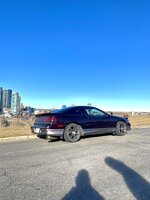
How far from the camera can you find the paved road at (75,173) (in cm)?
461

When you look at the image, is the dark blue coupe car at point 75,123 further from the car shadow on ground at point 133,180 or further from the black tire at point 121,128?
the car shadow on ground at point 133,180

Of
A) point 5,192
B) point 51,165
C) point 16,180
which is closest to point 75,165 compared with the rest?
point 51,165

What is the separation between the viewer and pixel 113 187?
4949 millimetres

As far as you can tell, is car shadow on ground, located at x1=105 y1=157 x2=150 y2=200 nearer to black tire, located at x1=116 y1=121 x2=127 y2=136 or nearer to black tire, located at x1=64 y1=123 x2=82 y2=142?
black tire, located at x1=64 y1=123 x2=82 y2=142

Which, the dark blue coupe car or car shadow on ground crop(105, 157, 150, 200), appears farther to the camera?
the dark blue coupe car

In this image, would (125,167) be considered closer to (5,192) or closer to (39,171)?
(39,171)

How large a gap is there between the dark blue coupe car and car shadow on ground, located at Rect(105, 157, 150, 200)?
12.8 ft

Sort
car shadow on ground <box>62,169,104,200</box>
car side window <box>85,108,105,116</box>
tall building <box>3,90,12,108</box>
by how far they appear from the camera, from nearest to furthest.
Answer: car shadow on ground <box>62,169,104,200</box> → car side window <box>85,108,105,116</box> → tall building <box>3,90,12,108</box>

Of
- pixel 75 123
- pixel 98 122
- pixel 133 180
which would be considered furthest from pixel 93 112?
pixel 133 180

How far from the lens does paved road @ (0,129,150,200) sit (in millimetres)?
4605

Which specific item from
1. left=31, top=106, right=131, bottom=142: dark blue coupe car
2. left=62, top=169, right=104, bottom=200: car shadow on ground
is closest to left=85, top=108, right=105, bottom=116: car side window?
left=31, top=106, right=131, bottom=142: dark blue coupe car

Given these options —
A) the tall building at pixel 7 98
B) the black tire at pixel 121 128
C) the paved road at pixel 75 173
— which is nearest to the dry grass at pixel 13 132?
the paved road at pixel 75 173

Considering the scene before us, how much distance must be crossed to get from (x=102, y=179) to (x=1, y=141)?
709 cm

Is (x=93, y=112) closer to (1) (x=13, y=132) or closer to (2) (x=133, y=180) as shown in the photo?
(1) (x=13, y=132)
